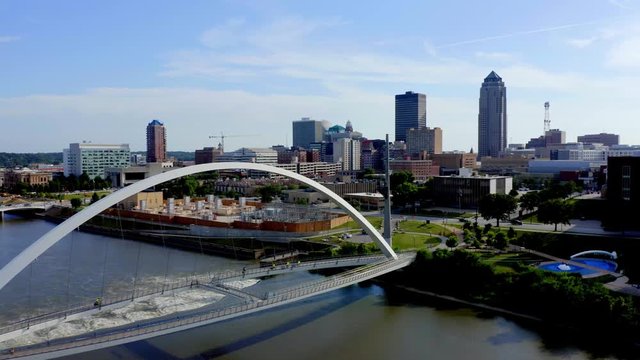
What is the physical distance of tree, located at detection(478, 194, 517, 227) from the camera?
1180 inches

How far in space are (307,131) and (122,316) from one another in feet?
418

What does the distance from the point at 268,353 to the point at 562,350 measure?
290 inches

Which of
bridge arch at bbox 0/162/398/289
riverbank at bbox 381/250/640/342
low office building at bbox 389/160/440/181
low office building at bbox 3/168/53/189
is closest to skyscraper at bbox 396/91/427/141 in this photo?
low office building at bbox 389/160/440/181

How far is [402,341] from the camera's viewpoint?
591 inches

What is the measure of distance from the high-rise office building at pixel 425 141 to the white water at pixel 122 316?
90184mm

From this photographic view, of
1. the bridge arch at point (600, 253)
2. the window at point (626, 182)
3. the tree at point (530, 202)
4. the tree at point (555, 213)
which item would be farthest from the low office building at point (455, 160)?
the bridge arch at point (600, 253)

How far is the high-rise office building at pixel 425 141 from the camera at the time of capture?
347 ft

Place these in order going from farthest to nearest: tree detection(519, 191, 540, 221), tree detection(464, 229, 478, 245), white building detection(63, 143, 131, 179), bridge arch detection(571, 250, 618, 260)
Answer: white building detection(63, 143, 131, 179) < tree detection(519, 191, 540, 221) < tree detection(464, 229, 478, 245) < bridge arch detection(571, 250, 618, 260)

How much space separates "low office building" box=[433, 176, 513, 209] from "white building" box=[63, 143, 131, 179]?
4926 cm

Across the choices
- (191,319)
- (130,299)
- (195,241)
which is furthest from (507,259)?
(195,241)

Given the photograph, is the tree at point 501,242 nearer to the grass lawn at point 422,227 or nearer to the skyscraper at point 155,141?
the grass lawn at point 422,227

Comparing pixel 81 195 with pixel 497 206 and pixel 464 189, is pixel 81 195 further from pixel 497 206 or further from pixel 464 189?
pixel 497 206

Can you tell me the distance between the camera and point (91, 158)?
256ft

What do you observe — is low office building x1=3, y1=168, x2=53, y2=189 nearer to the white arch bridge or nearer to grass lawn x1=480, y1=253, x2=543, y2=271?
the white arch bridge
